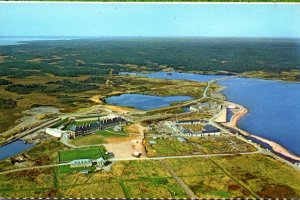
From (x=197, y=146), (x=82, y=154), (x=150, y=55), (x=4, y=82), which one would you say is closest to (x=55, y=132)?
(x=82, y=154)

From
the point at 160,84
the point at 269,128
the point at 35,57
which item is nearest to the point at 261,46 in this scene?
the point at 160,84

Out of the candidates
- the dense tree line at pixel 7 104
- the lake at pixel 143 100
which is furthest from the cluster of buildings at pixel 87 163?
the dense tree line at pixel 7 104

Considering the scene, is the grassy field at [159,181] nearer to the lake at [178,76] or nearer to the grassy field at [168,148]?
the grassy field at [168,148]

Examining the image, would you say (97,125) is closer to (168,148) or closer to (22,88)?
(168,148)

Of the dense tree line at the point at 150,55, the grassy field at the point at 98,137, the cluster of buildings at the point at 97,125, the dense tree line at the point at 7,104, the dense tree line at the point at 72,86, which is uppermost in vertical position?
the dense tree line at the point at 150,55

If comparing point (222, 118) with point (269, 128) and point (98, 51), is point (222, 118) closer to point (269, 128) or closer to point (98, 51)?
point (269, 128)

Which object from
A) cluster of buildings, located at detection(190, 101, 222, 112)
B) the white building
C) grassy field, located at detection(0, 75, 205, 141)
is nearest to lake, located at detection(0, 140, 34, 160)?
grassy field, located at detection(0, 75, 205, 141)
